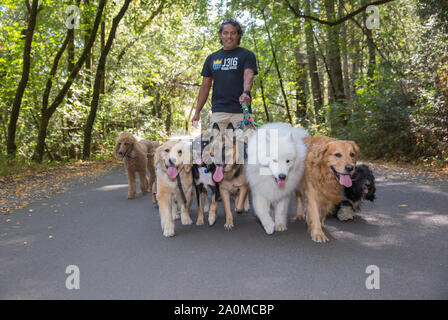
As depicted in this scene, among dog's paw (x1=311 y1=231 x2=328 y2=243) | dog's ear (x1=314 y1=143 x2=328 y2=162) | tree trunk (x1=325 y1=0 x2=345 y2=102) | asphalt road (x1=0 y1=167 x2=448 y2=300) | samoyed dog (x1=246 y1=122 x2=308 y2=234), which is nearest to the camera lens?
asphalt road (x1=0 y1=167 x2=448 y2=300)

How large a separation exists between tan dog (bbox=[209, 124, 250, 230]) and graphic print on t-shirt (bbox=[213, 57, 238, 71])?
116 centimetres

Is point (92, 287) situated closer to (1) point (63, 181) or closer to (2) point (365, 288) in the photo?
(2) point (365, 288)

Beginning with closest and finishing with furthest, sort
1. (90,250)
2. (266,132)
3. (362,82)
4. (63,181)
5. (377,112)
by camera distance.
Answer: (90,250), (266,132), (63,181), (377,112), (362,82)

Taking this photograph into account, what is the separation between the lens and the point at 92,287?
325cm

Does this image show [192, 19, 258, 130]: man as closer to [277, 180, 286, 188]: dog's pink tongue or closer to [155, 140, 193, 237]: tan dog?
[155, 140, 193, 237]: tan dog

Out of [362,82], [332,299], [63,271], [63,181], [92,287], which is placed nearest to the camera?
[332,299]

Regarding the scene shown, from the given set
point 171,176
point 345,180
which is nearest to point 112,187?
point 171,176

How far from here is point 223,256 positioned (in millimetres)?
4012

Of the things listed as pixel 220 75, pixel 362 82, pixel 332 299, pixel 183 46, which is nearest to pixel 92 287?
pixel 332 299

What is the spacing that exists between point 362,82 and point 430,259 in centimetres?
1503

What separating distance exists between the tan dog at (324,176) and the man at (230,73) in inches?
61.4

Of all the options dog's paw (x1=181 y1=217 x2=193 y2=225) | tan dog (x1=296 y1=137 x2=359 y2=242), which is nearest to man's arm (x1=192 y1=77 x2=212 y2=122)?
dog's paw (x1=181 y1=217 x2=193 y2=225)

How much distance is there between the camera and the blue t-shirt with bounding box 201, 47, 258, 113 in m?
5.73

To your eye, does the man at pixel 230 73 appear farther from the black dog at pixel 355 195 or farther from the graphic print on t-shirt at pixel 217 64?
the black dog at pixel 355 195
